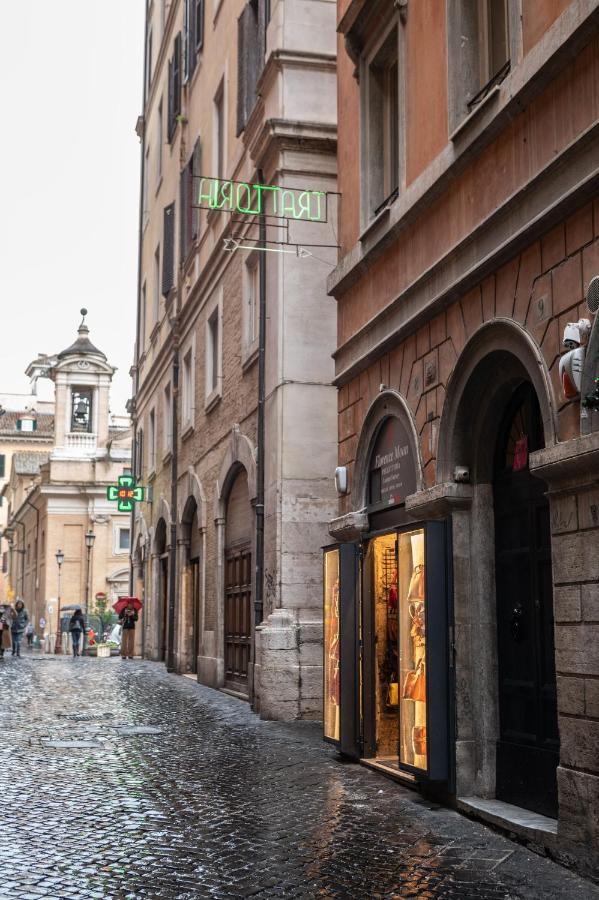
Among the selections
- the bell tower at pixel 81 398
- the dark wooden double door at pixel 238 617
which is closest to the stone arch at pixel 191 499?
the dark wooden double door at pixel 238 617

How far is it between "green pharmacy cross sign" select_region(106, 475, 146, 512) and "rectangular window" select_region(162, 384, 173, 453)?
10.6 feet

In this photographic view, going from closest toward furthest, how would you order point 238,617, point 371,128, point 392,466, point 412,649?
1. point 412,649
2. point 392,466
3. point 371,128
4. point 238,617

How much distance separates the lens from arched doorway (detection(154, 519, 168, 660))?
2797 cm

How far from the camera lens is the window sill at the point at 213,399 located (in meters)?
20.0

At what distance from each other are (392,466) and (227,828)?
391cm

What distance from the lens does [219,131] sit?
69.7ft

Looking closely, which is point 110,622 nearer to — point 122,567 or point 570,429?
point 122,567

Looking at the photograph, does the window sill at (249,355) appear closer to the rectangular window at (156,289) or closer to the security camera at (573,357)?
the security camera at (573,357)

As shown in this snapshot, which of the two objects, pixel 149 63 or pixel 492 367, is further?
pixel 149 63

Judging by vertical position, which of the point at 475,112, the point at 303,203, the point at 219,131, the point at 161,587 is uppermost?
the point at 219,131

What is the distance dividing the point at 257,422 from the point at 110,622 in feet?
129

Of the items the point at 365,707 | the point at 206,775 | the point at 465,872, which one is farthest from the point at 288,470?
the point at 465,872

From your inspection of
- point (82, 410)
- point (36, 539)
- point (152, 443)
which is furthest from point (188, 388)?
point (36, 539)

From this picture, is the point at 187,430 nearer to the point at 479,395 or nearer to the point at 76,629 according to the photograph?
the point at 76,629
